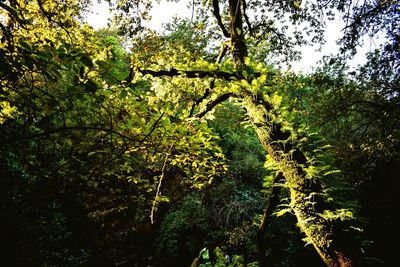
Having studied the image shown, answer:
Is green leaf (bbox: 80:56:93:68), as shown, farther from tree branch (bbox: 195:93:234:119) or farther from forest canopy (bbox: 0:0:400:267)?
tree branch (bbox: 195:93:234:119)

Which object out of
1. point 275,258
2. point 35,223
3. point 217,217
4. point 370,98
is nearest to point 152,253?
point 217,217

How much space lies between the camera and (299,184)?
309 cm

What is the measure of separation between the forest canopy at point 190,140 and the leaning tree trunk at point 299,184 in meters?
0.02

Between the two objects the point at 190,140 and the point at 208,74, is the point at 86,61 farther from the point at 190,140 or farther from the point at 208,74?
the point at 208,74

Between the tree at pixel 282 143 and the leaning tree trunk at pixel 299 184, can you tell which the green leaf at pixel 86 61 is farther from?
the leaning tree trunk at pixel 299 184

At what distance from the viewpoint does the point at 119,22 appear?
4.85 m

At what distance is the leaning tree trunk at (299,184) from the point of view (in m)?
2.78

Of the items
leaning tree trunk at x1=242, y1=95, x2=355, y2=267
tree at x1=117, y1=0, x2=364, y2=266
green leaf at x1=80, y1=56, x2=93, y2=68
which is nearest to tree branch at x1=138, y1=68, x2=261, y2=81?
tree at x1=117, y1=0, x2=364, y2=266

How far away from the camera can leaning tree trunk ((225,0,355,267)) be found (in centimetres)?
278

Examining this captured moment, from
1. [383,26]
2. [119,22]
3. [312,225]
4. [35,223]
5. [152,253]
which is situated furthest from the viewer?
[152,253]

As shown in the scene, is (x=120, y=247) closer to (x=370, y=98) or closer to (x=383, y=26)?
(x=370, y=98)

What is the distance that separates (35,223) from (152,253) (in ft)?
17.6

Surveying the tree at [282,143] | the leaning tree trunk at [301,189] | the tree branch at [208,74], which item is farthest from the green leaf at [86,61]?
the leaning tree trunk at [301,189]

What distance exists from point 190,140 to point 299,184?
162 centimetres
